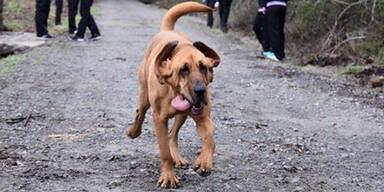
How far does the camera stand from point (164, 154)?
4.70 meters

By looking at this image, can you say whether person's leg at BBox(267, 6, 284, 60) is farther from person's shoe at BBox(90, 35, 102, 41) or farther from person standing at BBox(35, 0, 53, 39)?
person standing at BBox(35, 0, 53, 39)

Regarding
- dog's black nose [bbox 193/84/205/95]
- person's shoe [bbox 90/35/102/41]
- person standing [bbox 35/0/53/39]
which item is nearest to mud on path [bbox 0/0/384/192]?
dog's black nose [bbox 193/84/205/95]

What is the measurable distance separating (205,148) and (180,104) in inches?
13.8

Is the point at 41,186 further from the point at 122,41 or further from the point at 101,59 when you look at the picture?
the point at 122,41

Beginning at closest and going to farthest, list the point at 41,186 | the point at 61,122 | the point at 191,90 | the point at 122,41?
the point at 191,90 < the point at 41,186 < the point at 61,122 < the point at 122,41

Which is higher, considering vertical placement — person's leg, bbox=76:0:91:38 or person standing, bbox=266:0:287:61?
person standing, bbox=266:0:287:61

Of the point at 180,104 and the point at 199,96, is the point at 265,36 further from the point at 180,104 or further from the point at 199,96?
the point at 199,96

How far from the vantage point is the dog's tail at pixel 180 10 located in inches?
209

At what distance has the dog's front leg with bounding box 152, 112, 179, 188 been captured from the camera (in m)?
4.67

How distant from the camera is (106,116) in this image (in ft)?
24.2

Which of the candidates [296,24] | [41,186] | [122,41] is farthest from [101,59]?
[41,186]

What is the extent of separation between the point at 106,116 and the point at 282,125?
6.19 ft

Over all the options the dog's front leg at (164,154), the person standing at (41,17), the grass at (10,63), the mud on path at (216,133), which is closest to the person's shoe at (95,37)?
the person standing at (41,17)

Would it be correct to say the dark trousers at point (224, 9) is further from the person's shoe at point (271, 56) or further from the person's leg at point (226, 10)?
the person's shoe at point (271, 56)
